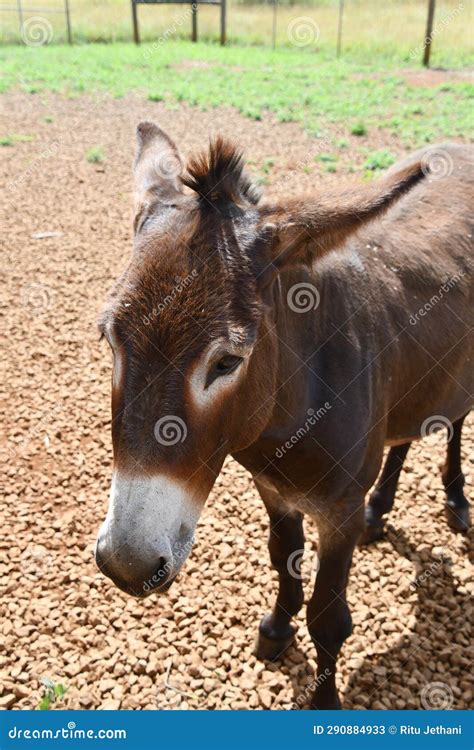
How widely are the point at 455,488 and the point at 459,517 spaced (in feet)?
0.73

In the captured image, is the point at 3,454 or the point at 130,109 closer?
the point at 3,454

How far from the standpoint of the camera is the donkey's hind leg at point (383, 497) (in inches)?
184

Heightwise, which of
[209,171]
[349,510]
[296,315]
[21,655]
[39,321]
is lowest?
[21,655]

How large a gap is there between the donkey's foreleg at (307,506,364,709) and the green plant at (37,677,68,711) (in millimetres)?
1442

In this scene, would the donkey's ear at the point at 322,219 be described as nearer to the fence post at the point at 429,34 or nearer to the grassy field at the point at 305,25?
the fence post at the point at 429,34

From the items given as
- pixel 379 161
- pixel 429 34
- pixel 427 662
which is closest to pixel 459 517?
pixel 427 662

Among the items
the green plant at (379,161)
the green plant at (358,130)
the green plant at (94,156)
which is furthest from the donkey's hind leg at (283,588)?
the green plant at (358,130)

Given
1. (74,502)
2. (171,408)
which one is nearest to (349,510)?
(171,408)

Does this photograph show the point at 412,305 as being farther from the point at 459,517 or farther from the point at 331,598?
the point at 459,517

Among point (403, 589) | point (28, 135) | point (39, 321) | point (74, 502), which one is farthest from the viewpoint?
point (28, 135)

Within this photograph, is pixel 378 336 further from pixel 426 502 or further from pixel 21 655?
pixel 21 655

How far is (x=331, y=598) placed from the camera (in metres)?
3.41

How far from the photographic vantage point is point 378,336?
3314mm

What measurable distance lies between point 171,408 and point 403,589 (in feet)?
9.44
